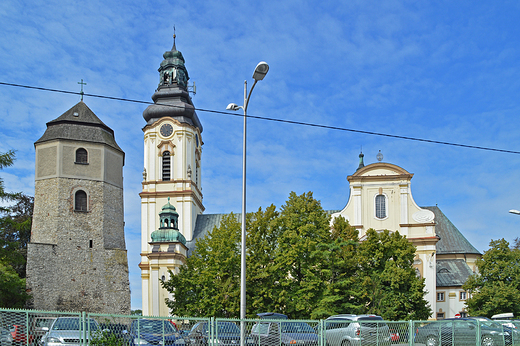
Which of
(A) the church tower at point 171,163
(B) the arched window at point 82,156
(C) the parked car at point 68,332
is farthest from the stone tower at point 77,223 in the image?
(C) the parked car at point 68,332

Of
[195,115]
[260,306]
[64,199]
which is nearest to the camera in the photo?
[260,306]

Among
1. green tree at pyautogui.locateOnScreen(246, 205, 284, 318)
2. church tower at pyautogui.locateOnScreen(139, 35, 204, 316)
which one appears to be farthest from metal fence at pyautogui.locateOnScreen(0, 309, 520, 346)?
church tower at pyautogui.locateOnScreen(139, 35, 204, 316)

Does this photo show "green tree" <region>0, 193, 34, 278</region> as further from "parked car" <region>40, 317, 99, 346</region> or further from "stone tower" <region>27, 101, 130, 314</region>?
"parked car" <region>40, 317, 99, 346</region>

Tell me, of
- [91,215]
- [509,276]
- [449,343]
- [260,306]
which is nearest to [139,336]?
[449,343]

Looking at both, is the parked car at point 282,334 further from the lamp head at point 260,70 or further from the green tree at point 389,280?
the green tree at point 389,280

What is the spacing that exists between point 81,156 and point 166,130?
15365 millimetres

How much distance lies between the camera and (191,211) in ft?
184

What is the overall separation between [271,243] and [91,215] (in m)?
16.3

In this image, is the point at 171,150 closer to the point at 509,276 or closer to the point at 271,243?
the point at 271,243

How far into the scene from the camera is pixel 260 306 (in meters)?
31.9

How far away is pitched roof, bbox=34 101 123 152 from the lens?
4391 centimetres

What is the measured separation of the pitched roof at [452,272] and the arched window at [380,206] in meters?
8.40

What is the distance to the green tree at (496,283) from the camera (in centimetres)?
4112

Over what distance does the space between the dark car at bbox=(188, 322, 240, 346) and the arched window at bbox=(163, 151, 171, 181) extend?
1669 inches
